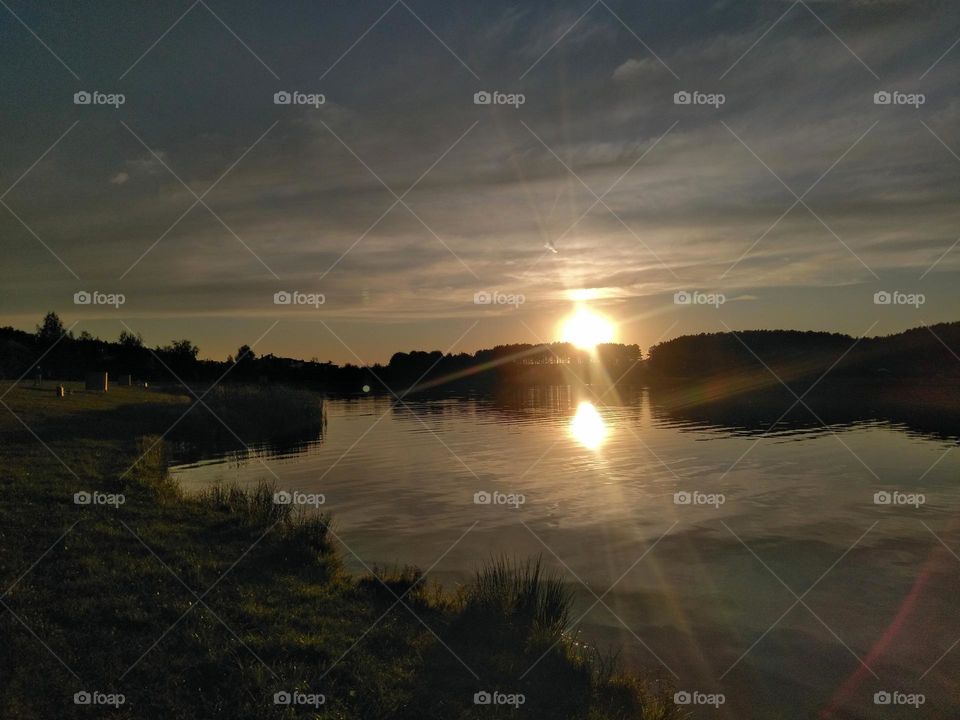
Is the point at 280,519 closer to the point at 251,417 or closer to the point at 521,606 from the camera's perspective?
the point at 521,606

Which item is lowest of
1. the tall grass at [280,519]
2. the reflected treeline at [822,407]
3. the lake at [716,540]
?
the lake at [716,540]

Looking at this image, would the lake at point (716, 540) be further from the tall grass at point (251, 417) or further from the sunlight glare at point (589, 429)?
the tall grass at point (251, 417)

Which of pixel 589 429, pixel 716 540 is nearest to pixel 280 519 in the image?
pixel 716 540

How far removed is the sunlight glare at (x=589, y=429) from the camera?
52356 millimetres

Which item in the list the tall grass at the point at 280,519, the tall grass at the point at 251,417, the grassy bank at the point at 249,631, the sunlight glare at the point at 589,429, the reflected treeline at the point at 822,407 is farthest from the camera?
the reflected treeline at the point at 822,407

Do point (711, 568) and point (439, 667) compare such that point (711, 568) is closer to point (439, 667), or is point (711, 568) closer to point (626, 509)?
point (626, 509)

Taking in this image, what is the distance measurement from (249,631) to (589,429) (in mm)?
54572

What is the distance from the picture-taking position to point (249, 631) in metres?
10.6

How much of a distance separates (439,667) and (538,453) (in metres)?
35.8

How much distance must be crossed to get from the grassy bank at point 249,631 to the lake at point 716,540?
2.31m

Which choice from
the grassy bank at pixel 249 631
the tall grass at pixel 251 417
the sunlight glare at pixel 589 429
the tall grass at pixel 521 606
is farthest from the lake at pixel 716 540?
the tall grass at pixel 251 417

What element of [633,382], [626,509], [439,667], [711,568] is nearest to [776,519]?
[626,509]

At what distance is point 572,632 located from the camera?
13.8 metres

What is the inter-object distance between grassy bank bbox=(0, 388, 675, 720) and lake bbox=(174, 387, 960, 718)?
2308 mm
